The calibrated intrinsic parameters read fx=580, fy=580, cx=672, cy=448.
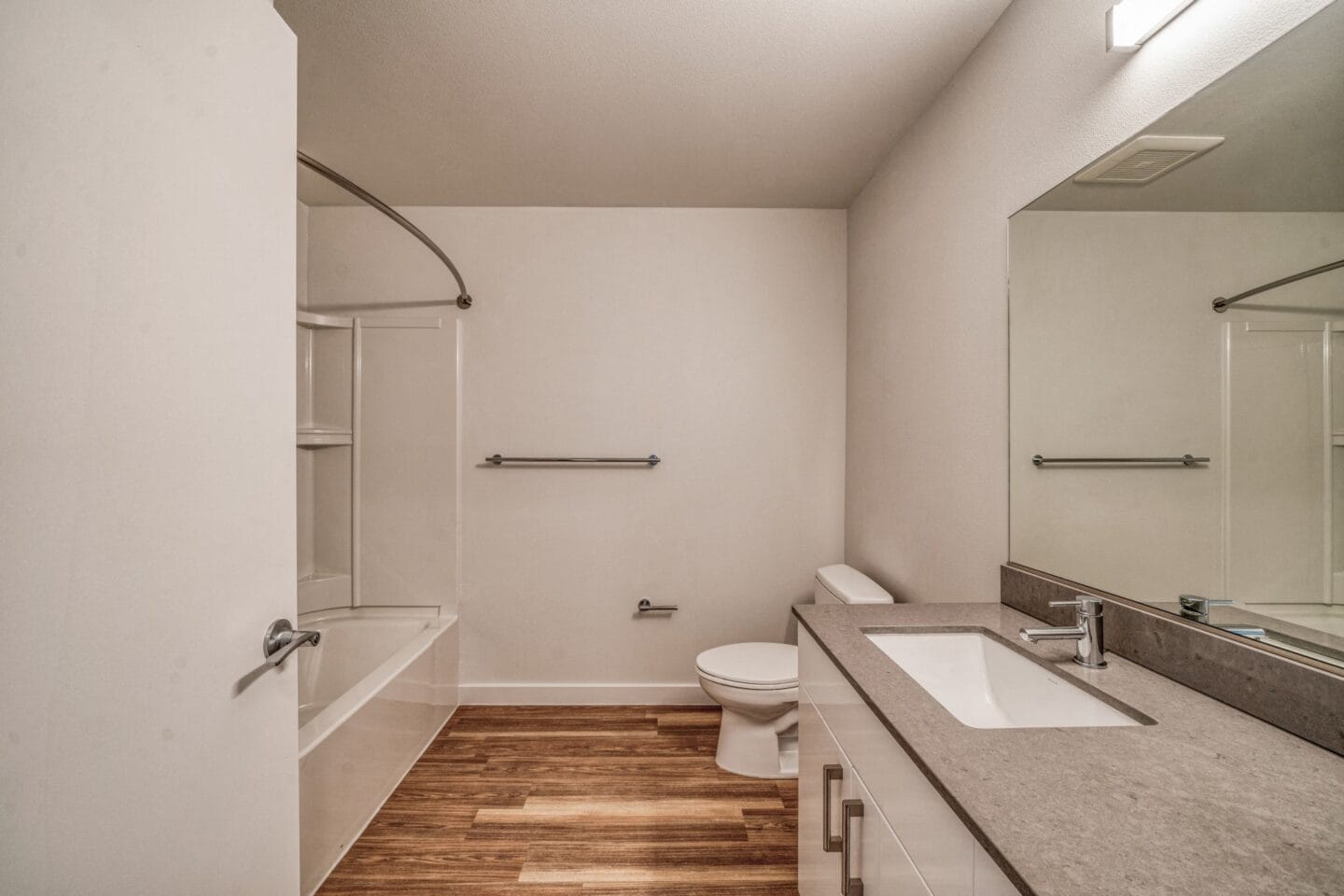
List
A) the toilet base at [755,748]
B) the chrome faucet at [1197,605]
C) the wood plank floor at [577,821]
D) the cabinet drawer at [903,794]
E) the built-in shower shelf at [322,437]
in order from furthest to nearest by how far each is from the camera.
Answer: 1. the built-in shower shelf at [322,437]
2. the toilet base at [755,748]
3. the wood plank floor at [577,821]
4. the chrome faucet at [1197,605]
5. the cabinet drawer at [903,794]

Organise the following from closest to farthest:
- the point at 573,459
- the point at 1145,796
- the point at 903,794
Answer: the point at 1145,796, the point at 903,794, the point at 573,459

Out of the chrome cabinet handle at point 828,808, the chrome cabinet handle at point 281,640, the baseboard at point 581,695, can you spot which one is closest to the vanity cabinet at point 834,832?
the chrome cabinet handle at point 828,808

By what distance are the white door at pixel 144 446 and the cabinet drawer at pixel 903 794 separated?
3.19 ft

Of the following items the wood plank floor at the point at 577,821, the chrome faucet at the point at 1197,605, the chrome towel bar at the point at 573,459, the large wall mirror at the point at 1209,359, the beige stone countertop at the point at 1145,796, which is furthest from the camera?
the chrome towel bar at the point at 573,459

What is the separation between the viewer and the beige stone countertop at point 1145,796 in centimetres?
53

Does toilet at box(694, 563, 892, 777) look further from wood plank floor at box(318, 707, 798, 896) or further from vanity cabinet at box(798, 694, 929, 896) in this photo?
vanity cabinet at box(798, 694, 929, 896)

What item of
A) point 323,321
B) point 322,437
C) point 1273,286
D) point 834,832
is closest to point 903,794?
point 834,832

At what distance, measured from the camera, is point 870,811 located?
3.05 ft

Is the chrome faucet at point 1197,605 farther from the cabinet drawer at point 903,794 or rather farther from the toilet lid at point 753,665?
the toilet lid at point 753,665

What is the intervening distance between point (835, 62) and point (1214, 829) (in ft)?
6.05

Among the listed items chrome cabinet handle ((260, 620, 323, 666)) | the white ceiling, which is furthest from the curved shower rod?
chrome cabinet handle ((260, 620, 323, 666))

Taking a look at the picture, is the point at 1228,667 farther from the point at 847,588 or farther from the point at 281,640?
the point at 281,640

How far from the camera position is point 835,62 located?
1.67m

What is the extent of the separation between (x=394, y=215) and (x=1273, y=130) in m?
2.18
